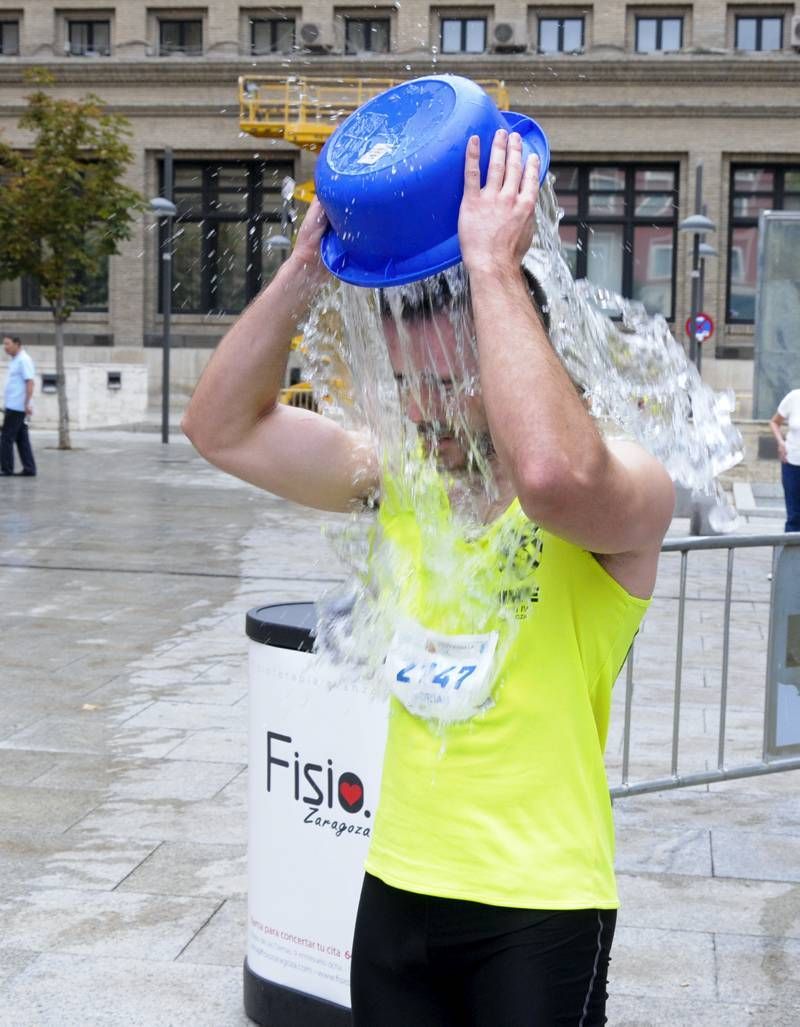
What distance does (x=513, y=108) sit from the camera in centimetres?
3831

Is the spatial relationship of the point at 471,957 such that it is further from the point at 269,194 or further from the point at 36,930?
the point at 269,194

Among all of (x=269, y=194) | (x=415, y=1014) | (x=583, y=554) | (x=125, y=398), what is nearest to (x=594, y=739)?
(x=583, y=554)

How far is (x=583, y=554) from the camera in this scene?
2.05 meters

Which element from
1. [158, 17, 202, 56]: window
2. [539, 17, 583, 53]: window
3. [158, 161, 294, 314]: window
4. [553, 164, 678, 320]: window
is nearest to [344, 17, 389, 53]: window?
[158, 161, 294, 314]: window

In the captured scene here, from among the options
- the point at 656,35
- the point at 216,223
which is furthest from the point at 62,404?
the point at 656,35

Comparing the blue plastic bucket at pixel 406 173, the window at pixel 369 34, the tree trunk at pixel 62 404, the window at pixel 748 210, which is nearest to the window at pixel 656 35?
the window at pixel 748 210

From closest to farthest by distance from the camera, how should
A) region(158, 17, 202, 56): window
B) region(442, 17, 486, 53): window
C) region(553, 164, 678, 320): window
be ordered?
region(442, 17, 486, 53): window → region(553, 164, 678, 320): window → region(158, 17, 202, 56): window

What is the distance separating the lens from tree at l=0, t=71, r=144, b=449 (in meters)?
25.0

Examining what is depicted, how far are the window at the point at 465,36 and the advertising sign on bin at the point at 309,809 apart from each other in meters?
37.9

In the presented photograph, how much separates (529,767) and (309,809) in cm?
155

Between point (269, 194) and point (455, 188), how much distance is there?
40.5m

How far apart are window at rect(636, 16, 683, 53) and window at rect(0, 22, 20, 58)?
A: 681 inches

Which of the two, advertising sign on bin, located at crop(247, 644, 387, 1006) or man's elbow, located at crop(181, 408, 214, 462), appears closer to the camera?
man's elbow, located at crop(181, 408, 214, 462)

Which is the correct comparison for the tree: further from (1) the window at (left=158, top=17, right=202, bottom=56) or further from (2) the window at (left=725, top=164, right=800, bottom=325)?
(2) the window at (left=725, top=164, right=800, bottom=325)
